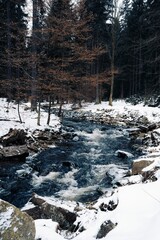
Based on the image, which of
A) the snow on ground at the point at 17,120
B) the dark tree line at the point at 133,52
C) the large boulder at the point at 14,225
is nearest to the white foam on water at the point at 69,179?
the snow on ground at the point at 17,120

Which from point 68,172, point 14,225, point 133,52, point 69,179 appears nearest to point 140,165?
point 69,179

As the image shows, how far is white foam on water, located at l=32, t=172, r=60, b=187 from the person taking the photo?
9547 millimetres

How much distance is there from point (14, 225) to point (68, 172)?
685 cm

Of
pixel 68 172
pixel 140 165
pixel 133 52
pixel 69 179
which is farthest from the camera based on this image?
pixel 133 52

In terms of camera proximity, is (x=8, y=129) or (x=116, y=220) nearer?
(x=116, y=220)

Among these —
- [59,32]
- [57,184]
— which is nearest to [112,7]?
[59,32]

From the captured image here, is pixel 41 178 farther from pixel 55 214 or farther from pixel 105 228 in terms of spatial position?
pixel 105 228

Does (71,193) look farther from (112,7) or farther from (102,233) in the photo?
(112,7)

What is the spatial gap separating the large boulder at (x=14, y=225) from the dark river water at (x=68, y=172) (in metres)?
3.92

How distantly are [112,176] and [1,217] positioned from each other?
20.7 feet

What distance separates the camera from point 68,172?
1069 centimetres

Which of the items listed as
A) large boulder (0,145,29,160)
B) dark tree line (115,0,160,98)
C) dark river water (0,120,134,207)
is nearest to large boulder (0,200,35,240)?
dark river water (0,120,134,207)

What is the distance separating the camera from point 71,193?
338 inches

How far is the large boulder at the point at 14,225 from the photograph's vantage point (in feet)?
12.3
